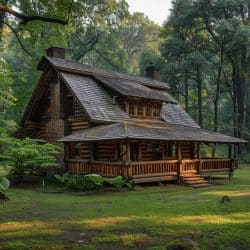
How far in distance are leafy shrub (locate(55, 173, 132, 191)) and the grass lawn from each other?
5.05 feet

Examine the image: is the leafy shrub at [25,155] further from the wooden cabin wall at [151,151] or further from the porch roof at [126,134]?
the wooden cabin wall at [151,151]

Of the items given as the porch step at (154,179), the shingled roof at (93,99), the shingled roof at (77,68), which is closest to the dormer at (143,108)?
the shingled roof at (93,99)

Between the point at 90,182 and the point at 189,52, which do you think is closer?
the point at 90,182

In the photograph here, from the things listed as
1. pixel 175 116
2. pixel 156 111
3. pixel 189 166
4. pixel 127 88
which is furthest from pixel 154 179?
pixel 175 116

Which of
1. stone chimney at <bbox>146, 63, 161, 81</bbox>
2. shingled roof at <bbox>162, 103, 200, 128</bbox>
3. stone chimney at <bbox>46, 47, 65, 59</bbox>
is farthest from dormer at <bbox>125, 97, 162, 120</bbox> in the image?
stone chimney at <bbox>146, 63, 161, 81</bbox>

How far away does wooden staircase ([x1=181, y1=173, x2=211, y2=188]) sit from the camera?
26.5 m

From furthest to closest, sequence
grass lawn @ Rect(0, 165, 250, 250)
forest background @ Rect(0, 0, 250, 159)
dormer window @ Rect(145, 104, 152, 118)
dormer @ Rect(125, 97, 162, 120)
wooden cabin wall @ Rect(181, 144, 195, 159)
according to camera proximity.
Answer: forest background @ Rect(0, 0, 250, 159), wooden cabin wall @ Rect(181, 144, 195, 159), dormer window @ Rect(145, 104, 152, 118), dormer @ Rect(125, 97, 162, 120), grass lawn @ Rect(0, 165, 250, 250)

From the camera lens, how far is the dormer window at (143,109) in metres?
31.4

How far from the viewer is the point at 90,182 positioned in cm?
2358

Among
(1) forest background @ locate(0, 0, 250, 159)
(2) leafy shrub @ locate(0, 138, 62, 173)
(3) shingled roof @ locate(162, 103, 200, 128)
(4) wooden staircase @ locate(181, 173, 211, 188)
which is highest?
(1) forest background @ locate(0, 0, 250, 159)

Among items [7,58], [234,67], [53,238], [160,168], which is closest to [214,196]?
[160,168]

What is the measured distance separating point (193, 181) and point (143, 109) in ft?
25.5

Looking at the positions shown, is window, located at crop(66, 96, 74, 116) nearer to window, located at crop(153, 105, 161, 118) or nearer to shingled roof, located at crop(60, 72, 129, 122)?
shingled roof, located at crop(60, 72, 129, 122)

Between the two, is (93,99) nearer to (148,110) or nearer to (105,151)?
(105,151)
